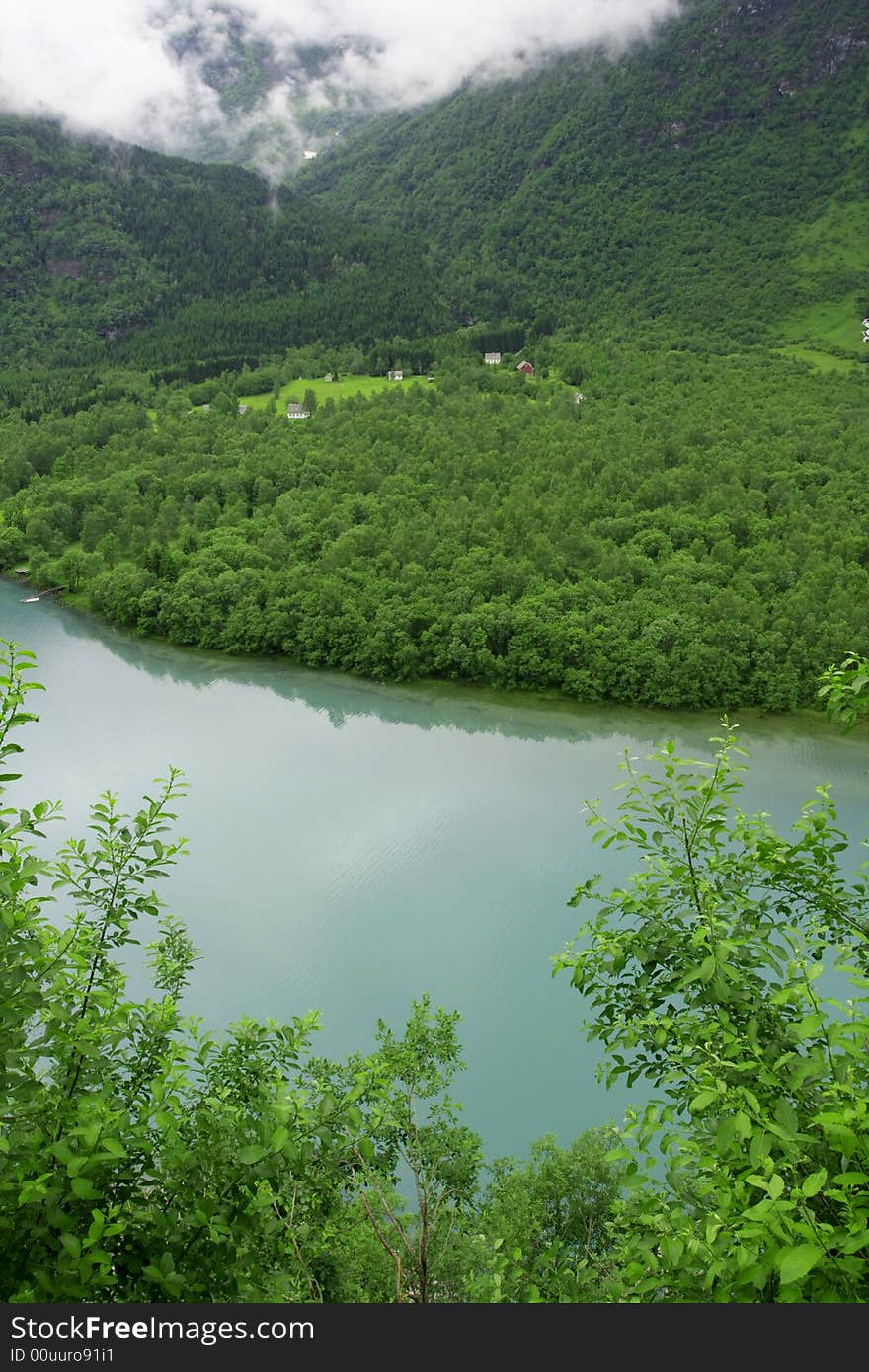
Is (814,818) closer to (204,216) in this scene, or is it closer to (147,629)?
(147,629)

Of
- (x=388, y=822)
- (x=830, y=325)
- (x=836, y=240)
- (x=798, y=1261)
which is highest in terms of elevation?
(x=836, y=240)

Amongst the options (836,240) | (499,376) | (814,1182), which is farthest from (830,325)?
(814,1182)

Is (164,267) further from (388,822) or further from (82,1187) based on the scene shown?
(82,1187)

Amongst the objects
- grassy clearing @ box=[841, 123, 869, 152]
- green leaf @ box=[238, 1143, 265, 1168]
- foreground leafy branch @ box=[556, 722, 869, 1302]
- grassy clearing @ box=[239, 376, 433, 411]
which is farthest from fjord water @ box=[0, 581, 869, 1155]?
grassy clearing @ box=[841, 123, 869, 152]

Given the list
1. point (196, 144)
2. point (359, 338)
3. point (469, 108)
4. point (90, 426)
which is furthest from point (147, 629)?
point (196, 144)

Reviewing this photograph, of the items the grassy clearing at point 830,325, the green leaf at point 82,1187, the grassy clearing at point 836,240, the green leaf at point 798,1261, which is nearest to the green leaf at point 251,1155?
the green leaf at point 82,1187

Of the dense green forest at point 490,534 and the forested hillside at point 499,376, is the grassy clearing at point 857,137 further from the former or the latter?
the dense green forest at point 490,534
